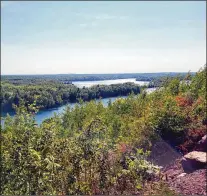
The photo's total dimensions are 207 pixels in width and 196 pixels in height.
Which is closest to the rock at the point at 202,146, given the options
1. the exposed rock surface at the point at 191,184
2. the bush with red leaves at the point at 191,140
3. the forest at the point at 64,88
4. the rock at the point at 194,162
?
the bush with red leaves at the point at 191,140

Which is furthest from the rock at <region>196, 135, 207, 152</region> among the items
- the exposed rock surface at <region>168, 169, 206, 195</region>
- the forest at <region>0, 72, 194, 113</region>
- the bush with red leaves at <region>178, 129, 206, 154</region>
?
the forest at <region>0, 72, 194, 113</region>

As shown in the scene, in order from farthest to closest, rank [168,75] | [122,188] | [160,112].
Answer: [168,75], [160,112], [122,188]

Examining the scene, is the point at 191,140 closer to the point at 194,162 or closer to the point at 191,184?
the point at 194,162

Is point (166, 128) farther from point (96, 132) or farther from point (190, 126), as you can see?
point (96, 132)

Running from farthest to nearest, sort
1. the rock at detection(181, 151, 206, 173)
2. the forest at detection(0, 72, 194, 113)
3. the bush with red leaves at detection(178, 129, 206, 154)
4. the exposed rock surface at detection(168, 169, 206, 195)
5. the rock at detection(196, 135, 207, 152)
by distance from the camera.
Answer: the forest at detection(0, 72, 194, 113)
the bush with red leaves at detection(178, 129, 206, 154)
the rock at detection(196, 135, 207, 152)
the rock at detection(181, 151, 206, 173)
the exposed rock surface at detection(168, 169, 206, 195)

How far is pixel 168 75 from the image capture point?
47.1 ft

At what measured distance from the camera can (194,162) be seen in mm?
5582

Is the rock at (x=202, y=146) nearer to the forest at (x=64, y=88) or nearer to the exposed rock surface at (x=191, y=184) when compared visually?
the exposed rock surface at (x=191, y=184)

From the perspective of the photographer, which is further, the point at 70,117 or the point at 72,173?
the point at 70,117

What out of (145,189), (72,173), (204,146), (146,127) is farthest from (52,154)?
(146,127)

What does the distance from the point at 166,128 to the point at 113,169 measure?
17.8 ft

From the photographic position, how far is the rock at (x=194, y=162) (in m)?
5.47

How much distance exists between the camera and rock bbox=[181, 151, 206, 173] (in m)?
5.47

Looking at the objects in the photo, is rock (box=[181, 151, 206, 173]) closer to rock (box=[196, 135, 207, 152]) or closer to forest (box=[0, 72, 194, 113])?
rock (box=[196, 135, 207, 152])
